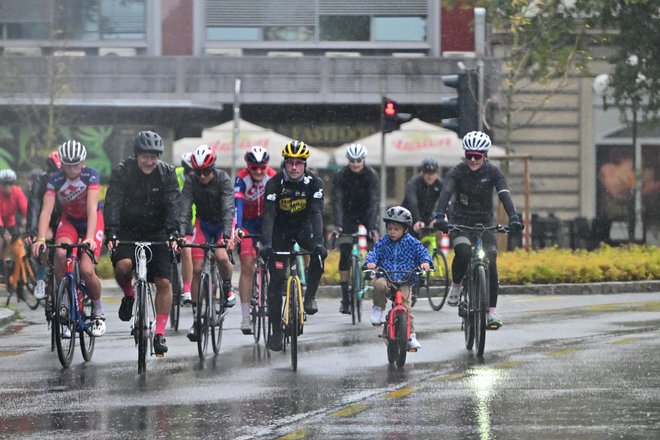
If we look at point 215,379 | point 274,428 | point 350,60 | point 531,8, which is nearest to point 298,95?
point 350,60

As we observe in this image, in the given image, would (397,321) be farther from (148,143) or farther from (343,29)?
(343,29)

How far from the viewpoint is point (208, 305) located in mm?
13359

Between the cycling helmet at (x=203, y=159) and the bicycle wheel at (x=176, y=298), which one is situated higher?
the cycling helmet at (x=203, y=159)

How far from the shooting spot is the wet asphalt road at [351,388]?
930 centimetres

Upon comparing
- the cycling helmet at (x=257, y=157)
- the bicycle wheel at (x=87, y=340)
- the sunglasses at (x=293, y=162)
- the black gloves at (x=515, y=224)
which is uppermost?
the cycling helmet at (x=257, y=157)

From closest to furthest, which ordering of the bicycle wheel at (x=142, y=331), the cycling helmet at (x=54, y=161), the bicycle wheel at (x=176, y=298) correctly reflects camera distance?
the bicycle wheel at (x=142, y=331) < the cycling helmet at (x=54, y=161) < the bicycle wheel at (x=176, y=298)

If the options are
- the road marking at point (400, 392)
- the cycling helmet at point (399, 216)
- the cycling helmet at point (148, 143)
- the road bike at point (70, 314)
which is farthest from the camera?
the cycling helmet at point (399, 216)

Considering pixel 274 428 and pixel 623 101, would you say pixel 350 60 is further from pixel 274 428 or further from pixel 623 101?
pixel 274 428

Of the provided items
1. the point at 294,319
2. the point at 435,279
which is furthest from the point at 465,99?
the point at 294,319

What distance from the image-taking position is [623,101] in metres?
34.8

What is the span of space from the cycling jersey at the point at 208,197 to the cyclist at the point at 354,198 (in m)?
2.81

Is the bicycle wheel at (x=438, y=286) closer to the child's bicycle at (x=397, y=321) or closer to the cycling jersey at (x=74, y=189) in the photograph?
the child's bicycle at (x=397, y=321)

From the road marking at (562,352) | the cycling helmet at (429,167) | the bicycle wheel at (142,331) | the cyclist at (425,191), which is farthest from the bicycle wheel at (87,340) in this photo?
the cycling helmet at (429,167)

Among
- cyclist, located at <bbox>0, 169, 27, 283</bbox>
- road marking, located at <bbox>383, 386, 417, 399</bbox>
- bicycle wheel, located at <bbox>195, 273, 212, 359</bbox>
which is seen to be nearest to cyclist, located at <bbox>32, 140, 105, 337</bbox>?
bicycle wheel, located at <bbox>195, 273, 212, 359</bbox>
